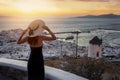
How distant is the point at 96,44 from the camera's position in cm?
912

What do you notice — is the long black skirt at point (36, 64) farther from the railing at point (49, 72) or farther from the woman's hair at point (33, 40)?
the railing at point (49, 72)

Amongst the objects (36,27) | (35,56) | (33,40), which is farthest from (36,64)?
(36,27)

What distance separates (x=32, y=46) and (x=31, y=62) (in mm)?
136

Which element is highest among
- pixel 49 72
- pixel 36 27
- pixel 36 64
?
pixel 36 27

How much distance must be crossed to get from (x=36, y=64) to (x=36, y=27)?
32 cm

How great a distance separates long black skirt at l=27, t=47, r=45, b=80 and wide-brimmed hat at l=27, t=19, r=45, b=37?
13 centimetres

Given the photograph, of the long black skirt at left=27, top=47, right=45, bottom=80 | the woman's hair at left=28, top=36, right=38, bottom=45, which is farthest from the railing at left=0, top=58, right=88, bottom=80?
the woman's hair at left=28, top=36, right=38, bottom=45

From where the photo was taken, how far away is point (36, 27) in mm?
2750

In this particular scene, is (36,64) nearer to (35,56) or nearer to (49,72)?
(35,56)

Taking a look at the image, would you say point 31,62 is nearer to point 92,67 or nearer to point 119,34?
point 92,67

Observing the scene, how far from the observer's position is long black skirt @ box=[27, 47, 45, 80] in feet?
9.28

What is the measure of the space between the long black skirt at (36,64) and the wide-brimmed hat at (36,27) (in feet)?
0.44

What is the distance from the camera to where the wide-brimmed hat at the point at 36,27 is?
2.75 meters

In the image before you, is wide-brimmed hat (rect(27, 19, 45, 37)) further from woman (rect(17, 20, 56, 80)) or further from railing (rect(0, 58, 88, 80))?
railing (rect(0, 58, 88, 80))
